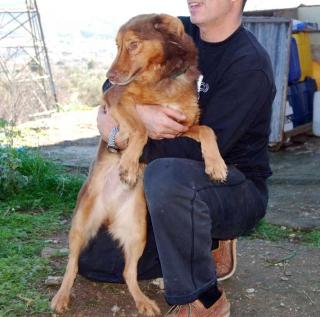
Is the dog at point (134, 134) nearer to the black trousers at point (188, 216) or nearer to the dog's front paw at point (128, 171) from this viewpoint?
the dog's front paw at point (128, 171)

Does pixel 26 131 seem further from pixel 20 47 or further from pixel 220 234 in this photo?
pixel 20 47

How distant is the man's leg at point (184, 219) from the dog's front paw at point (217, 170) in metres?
0.03

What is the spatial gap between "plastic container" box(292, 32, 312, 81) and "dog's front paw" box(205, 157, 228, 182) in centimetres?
456

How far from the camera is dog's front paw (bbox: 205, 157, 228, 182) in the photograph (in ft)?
9.07

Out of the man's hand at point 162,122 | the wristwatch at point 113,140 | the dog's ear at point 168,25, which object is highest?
the dog's ear at point 168,25

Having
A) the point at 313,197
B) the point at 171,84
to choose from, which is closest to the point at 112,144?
the point at 171,84

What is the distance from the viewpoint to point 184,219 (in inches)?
103

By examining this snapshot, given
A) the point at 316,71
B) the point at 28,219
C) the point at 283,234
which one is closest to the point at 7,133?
the point at 28,219

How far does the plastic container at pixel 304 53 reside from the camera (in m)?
7.06

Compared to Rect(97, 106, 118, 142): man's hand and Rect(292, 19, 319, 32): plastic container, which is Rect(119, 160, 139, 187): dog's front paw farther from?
Rect(292, 19, 319, 32): plastic container

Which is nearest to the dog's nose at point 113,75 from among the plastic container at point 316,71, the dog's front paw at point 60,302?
the dog's front paw at point 60,302

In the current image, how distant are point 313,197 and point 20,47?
12.1m

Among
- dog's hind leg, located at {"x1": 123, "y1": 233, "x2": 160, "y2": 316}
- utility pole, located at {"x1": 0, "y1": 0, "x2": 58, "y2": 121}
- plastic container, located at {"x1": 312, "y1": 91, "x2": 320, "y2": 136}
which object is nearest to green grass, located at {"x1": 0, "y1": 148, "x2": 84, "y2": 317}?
dog's hind leg, located at {"x1": 123, "y1": 233, "x2": 160, "y2": 316}

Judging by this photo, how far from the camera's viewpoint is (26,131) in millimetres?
7758
